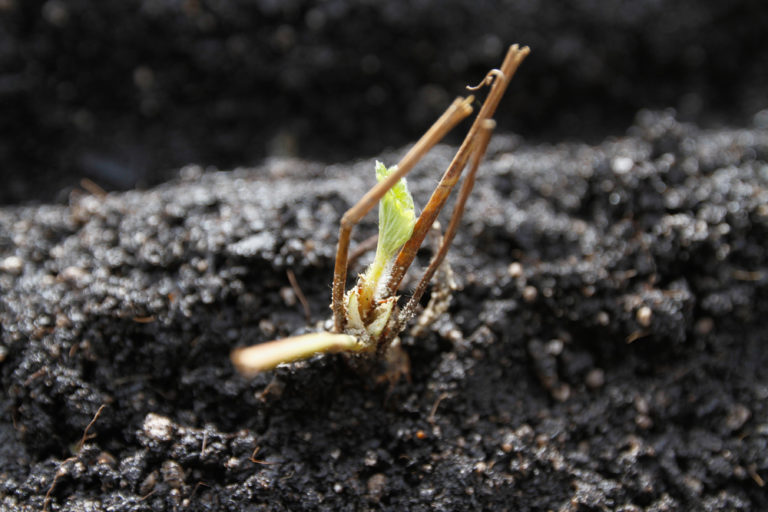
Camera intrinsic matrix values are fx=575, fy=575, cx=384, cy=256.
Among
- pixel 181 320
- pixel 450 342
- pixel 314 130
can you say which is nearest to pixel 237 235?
pixel 181 320

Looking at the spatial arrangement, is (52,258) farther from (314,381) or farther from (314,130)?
(314,130)

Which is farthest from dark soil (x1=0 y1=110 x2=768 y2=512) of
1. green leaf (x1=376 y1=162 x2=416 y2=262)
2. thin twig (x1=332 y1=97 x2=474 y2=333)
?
thin twig (x1=332 y1=97 x2=474 y2=333)

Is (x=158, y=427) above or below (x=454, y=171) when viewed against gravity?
below

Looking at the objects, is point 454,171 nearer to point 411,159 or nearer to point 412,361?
point 411,159

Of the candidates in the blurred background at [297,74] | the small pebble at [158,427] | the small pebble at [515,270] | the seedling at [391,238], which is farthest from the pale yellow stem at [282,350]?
the blurred background at [297,74]

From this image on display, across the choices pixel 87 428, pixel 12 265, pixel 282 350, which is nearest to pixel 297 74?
pixel 12 265

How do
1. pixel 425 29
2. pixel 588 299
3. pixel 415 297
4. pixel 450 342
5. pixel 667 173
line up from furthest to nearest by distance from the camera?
pixel 425 29 → pixel 667 173 → pixel 588 299 → pixel 450 342 → pixel 415 297

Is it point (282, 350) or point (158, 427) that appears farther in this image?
point (158, 427)
